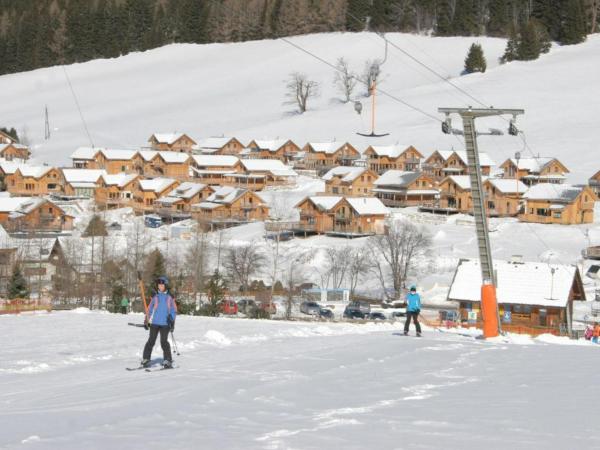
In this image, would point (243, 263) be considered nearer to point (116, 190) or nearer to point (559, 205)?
point (559, 205)

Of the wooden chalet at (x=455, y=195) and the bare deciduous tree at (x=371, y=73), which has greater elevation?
the bare deciduous tree at (x=371, y=73)

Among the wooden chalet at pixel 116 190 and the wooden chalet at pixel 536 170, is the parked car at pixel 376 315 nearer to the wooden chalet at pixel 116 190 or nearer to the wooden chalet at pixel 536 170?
the wooden chalet at pixel 536 170

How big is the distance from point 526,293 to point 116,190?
39.7 metres

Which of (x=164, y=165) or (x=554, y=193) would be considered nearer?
(x=554, y=193)

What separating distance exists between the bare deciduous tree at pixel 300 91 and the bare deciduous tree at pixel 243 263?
5202 cm

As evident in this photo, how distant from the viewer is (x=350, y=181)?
61562 mm

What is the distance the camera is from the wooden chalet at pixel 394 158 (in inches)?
2692

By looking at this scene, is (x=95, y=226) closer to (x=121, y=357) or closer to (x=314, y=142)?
(x=314, y=142)

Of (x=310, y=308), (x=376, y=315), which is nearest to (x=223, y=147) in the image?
(x=310, y=308)

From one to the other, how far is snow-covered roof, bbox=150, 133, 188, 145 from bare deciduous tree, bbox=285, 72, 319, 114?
14.7 m

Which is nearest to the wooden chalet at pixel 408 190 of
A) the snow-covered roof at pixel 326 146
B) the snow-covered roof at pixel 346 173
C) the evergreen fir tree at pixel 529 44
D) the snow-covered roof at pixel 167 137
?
the snow-covered roof at pixel 346 173

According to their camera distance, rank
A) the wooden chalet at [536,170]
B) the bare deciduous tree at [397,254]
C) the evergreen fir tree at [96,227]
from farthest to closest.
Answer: the wooden chalet at [536,170] → the evergreen fir tree at [96,227] → the bare deciduous tree at [397,254]

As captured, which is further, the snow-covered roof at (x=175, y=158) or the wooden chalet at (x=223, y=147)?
the wooden chalet at (x=223, y=147)

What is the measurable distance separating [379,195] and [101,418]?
5269 cm
